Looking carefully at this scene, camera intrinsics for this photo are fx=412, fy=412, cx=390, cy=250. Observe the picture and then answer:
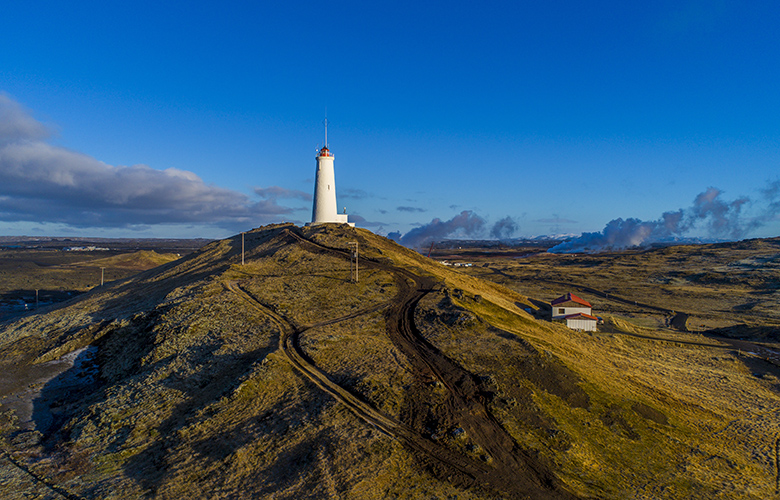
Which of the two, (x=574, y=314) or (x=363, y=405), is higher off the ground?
(x=574, y=314)

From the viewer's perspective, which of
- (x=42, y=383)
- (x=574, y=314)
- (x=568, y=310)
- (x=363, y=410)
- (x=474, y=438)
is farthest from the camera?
(x=568, y=310)

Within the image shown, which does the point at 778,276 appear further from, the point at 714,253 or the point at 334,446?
the point at 334,446

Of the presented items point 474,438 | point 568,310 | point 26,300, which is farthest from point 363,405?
point 26,300

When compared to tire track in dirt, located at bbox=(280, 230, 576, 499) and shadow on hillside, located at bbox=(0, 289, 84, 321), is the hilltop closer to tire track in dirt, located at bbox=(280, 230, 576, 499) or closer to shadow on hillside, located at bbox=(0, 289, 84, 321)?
tire track in dirt, located at bbox=(280, 230, 576, 499)

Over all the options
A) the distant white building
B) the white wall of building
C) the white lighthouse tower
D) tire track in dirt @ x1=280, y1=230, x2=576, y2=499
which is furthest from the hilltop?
the white lighthouse tower

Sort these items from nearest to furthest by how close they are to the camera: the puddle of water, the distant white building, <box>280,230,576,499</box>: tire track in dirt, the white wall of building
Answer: <box>280,230,576,499</box>: tire track in dirt
the puddle of water
the distant white building
the white wall of building

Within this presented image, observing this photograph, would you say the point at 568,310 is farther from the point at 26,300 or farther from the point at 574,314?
the point at 26,300

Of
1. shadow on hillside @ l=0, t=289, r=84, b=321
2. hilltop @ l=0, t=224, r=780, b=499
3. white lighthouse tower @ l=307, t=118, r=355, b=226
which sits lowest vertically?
shadow on hillside @ l=0, t=289, r=84, b=321
